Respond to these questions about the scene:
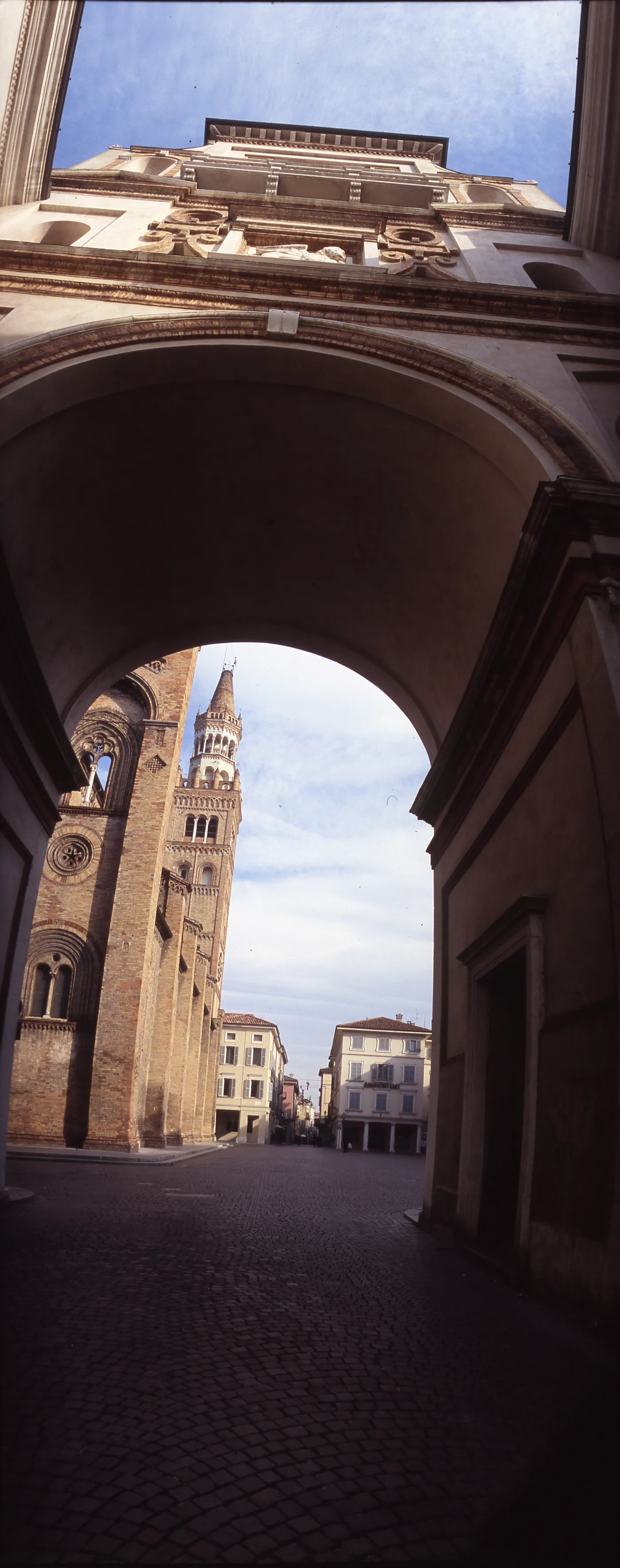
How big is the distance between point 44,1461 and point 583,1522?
152cm

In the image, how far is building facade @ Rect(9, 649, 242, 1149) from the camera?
1828cm

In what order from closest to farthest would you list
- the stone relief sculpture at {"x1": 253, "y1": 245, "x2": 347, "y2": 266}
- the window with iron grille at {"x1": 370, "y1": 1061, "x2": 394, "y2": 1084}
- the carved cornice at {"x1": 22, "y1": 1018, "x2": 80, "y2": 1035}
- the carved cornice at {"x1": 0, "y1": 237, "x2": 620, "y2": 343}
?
1. the carved cornice at {"x1": 0, "y1": 237, "x2": 620, "y2": 343}
2. the stone relief sculpture at {"x1": 253, "y1": 245, "x2": 347, "y2": 266}
3. the carved cornice at {"x1": 22, "y1": 1018, "x2": 80, "y2": 1035}
4. the window with iron grille at {"x1": 370, "y1": 1061, "x2": 394, "y2": 1084}

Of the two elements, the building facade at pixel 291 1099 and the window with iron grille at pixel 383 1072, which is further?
the building facade at pixel 291 1099

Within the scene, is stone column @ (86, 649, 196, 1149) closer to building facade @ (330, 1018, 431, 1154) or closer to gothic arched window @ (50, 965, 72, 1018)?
gothic arched window @ (50, 965, 72, 1018)

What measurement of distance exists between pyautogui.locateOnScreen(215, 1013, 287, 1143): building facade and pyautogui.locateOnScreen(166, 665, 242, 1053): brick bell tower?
39.1ft

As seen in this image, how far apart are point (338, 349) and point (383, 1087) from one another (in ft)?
202

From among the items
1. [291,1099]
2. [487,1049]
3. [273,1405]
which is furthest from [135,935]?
[291,1099]

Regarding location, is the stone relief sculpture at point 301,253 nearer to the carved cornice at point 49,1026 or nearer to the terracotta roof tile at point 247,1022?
the carved cornice at point 49,1026

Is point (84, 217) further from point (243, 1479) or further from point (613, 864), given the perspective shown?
point (243, 1479)

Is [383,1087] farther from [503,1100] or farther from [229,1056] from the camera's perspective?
[503,1100]

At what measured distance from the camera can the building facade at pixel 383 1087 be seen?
61.7 metres

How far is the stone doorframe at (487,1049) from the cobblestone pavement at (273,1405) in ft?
2.61

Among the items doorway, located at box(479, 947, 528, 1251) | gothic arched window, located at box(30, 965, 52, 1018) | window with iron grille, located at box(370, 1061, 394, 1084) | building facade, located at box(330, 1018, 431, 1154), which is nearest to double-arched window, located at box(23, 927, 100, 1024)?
gothic arched window, located at box(30, 965, 52, 1018)

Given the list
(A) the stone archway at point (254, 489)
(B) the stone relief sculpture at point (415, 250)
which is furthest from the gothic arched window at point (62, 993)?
(B) the stone relief sculpture at point (415, 250)
